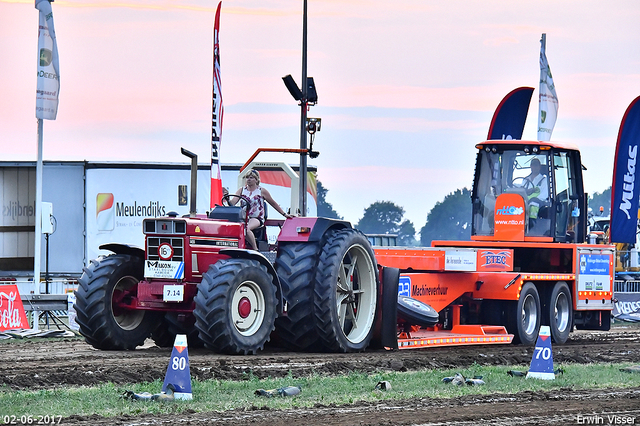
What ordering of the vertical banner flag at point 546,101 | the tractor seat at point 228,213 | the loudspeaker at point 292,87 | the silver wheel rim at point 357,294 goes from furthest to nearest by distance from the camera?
the vertical banner flag at point 546,101 < the loudspeaker at point 292,87 < the silver wheel rim at point 357,294 < the tractor seat at point 228,213

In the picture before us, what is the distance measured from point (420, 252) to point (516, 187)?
11.7 feet

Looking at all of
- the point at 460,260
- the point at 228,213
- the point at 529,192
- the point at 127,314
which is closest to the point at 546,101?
the point at 529,192

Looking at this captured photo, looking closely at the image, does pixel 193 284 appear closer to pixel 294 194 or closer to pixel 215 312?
pixel 215 312

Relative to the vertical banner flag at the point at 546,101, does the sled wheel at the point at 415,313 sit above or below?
below

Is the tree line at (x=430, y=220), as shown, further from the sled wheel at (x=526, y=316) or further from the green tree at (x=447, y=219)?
the sled wheel at (x=526, y=316)

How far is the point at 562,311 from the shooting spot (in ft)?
55.0

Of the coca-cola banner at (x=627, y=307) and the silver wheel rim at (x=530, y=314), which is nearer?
the silver wheel rim at (x=530, y=314)

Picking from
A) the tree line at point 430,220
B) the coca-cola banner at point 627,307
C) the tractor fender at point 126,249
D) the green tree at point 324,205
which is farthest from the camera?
the tree line at point 430,220

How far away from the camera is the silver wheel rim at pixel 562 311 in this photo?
16641 mm

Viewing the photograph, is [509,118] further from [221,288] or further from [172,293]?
[221,288]

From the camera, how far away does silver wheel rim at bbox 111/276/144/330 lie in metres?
11.8

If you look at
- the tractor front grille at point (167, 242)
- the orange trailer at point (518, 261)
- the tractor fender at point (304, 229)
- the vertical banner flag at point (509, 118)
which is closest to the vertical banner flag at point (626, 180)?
the orange trailer at point (518, 261)

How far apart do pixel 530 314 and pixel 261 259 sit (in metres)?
6.28

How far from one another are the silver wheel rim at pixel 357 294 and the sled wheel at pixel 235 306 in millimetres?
1567
